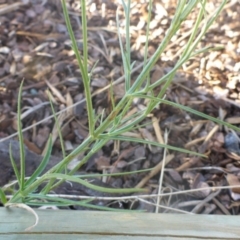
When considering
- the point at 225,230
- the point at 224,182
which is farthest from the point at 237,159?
the point at 225,230

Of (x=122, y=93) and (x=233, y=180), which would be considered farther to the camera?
(x=122, y=93)

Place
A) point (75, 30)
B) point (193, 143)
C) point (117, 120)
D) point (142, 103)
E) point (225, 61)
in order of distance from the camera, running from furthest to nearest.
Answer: point (75, 30), point (225, 61), point (142, 103), point (193, 143), point (117, 120)

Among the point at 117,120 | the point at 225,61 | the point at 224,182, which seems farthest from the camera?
the point at 225,61

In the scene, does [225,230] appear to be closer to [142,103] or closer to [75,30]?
[142,103]

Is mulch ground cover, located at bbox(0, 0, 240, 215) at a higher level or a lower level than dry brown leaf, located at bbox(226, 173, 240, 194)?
higher

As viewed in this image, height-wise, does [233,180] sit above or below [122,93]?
below

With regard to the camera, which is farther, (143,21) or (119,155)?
(143,21)

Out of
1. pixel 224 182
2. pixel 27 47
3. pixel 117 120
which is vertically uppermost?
pixel 117 120

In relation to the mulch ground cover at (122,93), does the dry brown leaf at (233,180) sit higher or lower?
lower
